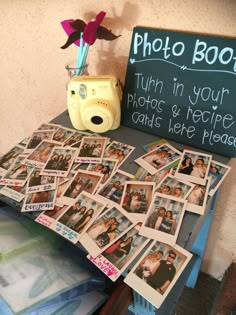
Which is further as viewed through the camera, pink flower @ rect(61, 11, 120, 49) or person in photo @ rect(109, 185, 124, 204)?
pink flower @ rect(61, 11, 120, 49)

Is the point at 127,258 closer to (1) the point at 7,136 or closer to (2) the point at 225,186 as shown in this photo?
(2) the point at 225,186

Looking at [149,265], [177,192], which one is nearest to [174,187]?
[177,192]

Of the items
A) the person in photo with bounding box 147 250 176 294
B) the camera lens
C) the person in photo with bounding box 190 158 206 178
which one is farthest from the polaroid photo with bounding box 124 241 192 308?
the camera lens

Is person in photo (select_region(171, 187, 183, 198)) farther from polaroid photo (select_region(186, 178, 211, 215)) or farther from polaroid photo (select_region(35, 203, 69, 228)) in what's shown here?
polaroid photo (select_region(35, 203, 69, 228))

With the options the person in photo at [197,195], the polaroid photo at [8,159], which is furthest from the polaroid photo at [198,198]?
the polaroid photo at [8,159]

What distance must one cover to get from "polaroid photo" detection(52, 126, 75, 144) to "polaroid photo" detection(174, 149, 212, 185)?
0.37 meters

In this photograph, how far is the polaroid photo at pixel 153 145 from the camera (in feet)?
2.85

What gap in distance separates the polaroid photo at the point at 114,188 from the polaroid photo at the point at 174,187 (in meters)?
0.09

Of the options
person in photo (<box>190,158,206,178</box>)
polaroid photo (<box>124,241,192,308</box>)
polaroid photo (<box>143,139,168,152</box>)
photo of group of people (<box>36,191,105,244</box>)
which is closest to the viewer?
polaroid photo (<box>124,241,192,308</box>)

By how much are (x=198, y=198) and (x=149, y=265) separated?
0.21 meters

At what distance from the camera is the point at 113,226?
663 millimetres

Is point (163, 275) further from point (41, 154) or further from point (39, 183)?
point (41, 154)

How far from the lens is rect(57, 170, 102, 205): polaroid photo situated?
74 cm

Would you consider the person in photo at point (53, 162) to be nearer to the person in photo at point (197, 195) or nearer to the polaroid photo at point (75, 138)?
the polaroid photo at point (75, 138)
